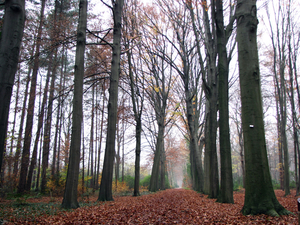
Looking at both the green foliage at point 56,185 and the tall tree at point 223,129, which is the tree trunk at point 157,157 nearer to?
the green foliage at point 56,185

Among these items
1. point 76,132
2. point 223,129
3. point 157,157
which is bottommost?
point 157,157

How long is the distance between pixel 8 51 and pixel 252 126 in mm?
4810

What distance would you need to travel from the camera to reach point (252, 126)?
13.3 feet

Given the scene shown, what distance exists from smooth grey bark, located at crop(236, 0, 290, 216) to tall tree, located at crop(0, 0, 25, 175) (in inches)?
179

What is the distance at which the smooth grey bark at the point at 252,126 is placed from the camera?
373cm

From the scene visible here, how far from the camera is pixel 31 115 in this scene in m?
10.9

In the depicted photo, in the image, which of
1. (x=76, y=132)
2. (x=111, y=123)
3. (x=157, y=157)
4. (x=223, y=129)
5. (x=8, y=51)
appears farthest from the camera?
(x=157, y=157)

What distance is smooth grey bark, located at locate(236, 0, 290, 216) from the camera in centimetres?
373

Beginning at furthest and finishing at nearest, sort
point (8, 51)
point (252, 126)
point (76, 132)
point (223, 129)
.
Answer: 1. point (223, 129)
2. point (76, 132)
3. point (252, 126)
4. point (8, 51)

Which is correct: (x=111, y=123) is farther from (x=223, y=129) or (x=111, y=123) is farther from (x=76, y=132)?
(x=223, y=129)

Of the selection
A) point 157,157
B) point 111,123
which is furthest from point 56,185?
point 157,157

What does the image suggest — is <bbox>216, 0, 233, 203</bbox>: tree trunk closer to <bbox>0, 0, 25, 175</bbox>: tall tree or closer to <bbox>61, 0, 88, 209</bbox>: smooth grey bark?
<bbox>61, 0, 88, 209</bbox>: smooth grey bark

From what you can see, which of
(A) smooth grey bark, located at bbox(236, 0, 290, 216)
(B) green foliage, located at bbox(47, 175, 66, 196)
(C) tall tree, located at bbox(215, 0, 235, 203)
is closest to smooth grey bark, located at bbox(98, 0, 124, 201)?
(C) tall tree, located at bbox(215, 0, 235, 203)

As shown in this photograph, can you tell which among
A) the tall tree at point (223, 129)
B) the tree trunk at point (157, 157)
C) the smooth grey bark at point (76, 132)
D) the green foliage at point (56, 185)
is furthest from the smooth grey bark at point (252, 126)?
the green foliage at point (56, 185)
